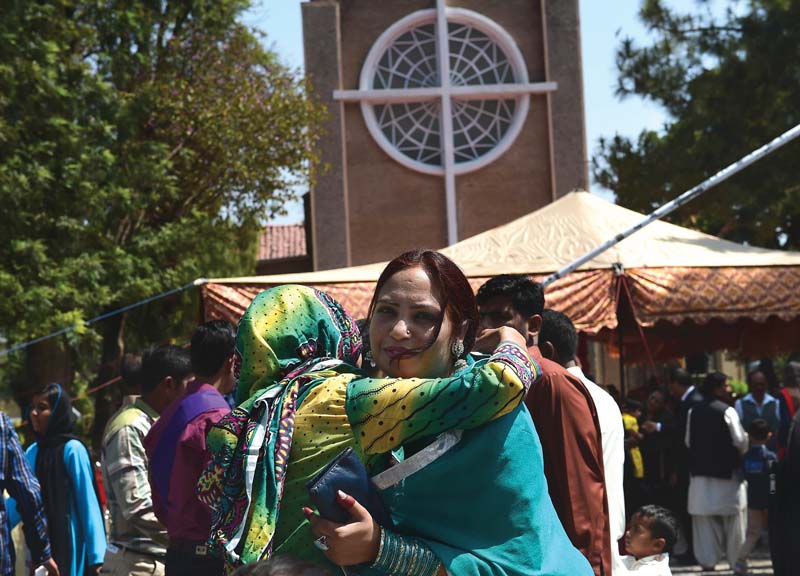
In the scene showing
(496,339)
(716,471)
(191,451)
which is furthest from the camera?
(716,471)

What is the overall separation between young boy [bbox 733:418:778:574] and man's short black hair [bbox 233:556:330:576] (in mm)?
9006

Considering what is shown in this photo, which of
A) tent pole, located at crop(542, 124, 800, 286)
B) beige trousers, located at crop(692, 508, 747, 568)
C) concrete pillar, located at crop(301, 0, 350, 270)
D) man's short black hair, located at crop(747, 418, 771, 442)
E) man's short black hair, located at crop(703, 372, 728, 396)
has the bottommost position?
→ beige trousers, located at crop(692, 508, 747, 568)

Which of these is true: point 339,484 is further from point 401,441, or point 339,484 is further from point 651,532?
point 651,532

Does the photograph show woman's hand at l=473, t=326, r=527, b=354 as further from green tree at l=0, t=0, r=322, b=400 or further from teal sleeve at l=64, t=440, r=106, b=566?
green tree at l=0, t=0, r=322, b=400

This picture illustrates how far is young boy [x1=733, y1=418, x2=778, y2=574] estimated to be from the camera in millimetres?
10734

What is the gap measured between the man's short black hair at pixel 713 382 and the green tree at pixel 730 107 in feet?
25.9

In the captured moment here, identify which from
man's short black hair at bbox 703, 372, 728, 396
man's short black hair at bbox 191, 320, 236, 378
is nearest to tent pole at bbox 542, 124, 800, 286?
man's short black hair at bbox 703, 372, 728, 396

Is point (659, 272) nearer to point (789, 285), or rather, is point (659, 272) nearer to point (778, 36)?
point (789, 285)

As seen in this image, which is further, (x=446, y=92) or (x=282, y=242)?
(x=282, y=242)

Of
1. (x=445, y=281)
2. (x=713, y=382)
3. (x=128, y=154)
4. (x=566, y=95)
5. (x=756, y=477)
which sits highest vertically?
(x=566, y=95)

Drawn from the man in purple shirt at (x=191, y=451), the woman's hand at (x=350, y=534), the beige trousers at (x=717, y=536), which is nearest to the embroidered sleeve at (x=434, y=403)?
the woman's hand at (x=350, y=534)

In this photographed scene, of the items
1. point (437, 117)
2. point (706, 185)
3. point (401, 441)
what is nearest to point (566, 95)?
point (437, 117)

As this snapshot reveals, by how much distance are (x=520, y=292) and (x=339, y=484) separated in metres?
2.19

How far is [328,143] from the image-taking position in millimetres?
25344
